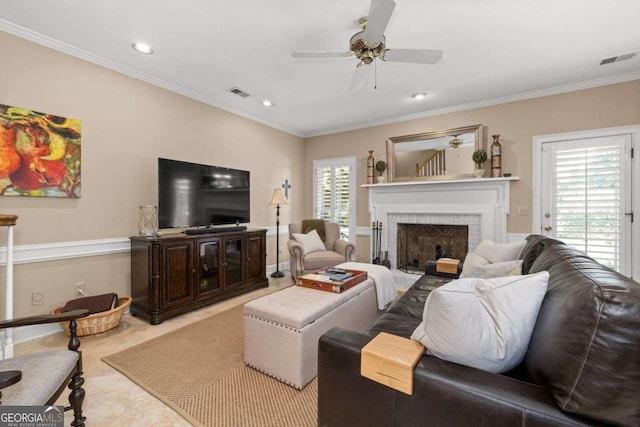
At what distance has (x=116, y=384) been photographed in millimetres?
1894

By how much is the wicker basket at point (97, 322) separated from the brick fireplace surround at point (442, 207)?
3.53 m

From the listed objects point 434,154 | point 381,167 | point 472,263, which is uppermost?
point 434,154

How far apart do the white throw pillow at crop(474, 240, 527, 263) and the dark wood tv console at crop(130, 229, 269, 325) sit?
9.13 ft

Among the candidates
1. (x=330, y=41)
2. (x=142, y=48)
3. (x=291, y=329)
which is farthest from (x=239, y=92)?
(x=291, y=329)

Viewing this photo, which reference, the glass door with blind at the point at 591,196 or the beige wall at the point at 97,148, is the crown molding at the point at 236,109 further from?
the glass door with blind at the point at 591,196

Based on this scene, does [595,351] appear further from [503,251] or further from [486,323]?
[503,251]

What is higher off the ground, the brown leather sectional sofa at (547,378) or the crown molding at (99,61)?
the crown molding at (99,61)

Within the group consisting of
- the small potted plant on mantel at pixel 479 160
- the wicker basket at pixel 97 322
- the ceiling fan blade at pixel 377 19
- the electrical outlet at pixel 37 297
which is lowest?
the wicker basket at pixel 97 322

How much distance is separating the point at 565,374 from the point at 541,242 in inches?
55.2

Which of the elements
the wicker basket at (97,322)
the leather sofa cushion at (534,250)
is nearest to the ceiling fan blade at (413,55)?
the leather sofa cushion at (534,250)

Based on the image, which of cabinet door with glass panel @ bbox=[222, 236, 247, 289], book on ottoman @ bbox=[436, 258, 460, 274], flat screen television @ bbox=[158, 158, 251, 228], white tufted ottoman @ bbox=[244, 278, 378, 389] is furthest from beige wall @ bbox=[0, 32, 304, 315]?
book on ottoman @ bbox=[436, 258, 460, 274]

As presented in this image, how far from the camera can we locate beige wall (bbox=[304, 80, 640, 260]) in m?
3.24

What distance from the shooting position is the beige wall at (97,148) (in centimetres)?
244

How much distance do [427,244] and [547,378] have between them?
146 inches
